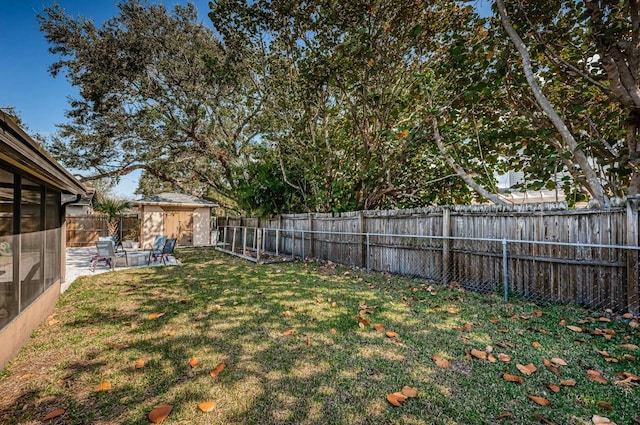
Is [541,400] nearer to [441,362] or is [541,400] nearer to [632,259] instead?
[441,362]

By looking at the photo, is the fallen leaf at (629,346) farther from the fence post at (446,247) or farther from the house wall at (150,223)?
the house wall at (150,223)

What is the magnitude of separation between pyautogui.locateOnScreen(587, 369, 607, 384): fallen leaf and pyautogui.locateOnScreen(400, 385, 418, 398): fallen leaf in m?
1.50

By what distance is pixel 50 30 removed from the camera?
12.4m

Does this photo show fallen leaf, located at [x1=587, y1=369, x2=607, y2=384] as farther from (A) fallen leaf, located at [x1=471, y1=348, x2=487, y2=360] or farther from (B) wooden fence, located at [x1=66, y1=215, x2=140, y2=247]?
(B) wooden fence, located at [x1=66, y1=215, x2=140, y2=247]

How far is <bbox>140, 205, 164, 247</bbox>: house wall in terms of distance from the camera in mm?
14523

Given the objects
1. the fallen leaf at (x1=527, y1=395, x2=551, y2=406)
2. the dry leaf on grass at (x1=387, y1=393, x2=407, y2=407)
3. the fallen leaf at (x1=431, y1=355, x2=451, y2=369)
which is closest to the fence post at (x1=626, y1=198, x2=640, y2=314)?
the fallen leaf at (x1=527, y1=395, x2=551, y2=406)

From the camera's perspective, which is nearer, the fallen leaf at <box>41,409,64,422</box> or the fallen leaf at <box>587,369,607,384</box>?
the fallen leaf at <box>41,409,64,422</box>

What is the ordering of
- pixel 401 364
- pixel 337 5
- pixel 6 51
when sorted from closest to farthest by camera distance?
1. pixel 401 364
2. pixel 337 5
3. pixel 6 51

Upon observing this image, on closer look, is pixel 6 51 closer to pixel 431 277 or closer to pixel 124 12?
pixel 124 12

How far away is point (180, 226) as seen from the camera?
15.5 meters

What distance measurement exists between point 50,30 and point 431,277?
18438mm

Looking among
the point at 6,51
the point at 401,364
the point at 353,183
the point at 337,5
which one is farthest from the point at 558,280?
the point at 6,51

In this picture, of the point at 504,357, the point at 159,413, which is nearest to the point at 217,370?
the point at 159,413

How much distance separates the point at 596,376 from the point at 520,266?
2630 mm
